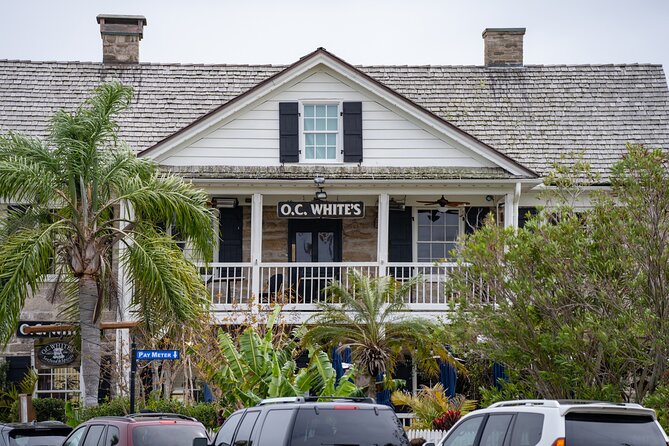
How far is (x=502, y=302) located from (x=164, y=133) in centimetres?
1398

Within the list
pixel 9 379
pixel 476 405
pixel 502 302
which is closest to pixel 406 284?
pixel 476 405

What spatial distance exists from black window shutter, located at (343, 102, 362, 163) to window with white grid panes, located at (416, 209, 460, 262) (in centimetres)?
224

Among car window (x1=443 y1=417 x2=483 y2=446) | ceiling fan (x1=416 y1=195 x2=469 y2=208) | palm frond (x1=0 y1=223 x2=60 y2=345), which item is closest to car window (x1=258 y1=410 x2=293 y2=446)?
car window (x1=443 y1=417 x2=483 y2=446)

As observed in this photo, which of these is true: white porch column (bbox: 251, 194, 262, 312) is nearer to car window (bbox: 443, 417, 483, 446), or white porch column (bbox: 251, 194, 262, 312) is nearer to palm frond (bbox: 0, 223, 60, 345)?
palm frond (bbox: 0, 223, 60, 345)

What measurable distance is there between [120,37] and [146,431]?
65.7 feet

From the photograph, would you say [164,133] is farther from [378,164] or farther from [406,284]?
[406,284]

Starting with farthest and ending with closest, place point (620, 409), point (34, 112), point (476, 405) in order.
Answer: point (34, 112), point (476, 405), point (620, 409)

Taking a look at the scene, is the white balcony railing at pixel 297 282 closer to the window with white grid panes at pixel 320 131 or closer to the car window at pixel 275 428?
the window with white grid panes at pixel 320 131

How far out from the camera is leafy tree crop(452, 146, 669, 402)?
52.3ft

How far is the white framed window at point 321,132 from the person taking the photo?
27375mm

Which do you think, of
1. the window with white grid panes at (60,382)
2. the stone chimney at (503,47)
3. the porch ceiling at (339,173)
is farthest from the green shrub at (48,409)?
the stone chimney at (503,47)

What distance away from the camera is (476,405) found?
2412 cm

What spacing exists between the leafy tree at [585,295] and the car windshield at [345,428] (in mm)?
4130

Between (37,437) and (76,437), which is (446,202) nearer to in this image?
(37,437)
